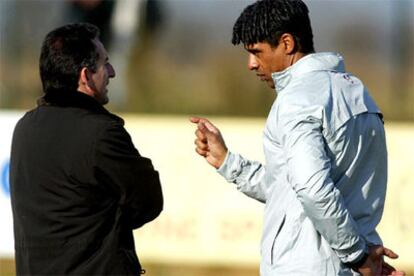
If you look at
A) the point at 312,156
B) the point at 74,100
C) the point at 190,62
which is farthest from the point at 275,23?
the point at 190,62

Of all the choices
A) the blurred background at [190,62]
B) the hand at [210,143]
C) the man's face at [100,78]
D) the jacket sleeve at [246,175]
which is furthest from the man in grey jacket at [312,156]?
the blurred background at [190,62]

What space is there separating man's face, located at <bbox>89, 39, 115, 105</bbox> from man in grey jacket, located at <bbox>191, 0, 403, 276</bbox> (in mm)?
518

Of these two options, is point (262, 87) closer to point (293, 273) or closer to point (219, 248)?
point (219, 248)

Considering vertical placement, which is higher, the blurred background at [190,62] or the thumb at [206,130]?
the thumb at [206,130]

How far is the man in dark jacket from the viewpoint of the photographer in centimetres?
424

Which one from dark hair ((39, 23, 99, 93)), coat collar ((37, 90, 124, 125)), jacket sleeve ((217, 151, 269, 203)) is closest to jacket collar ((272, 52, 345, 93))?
jacket sleeve ((217, 151, 269, 203))

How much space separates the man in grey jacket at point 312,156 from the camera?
3.94 meters

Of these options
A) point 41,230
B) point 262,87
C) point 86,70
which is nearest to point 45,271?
point 41,230

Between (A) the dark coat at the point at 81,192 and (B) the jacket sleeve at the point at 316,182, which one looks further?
(A) the dark coat at the point at 81,192

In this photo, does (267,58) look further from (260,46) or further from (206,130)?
(206,130)

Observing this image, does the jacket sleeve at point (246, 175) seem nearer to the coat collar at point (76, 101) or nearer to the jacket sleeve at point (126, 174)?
the jacket sleeve at point (126, 174)

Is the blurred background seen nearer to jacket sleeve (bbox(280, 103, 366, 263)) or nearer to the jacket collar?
the jacket collar

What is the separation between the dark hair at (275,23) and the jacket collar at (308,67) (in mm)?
59

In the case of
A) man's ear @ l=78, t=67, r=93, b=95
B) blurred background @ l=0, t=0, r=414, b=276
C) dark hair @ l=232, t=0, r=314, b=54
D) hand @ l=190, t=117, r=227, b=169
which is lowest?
blurred background @ l=0, t=0, r=414, b=276
